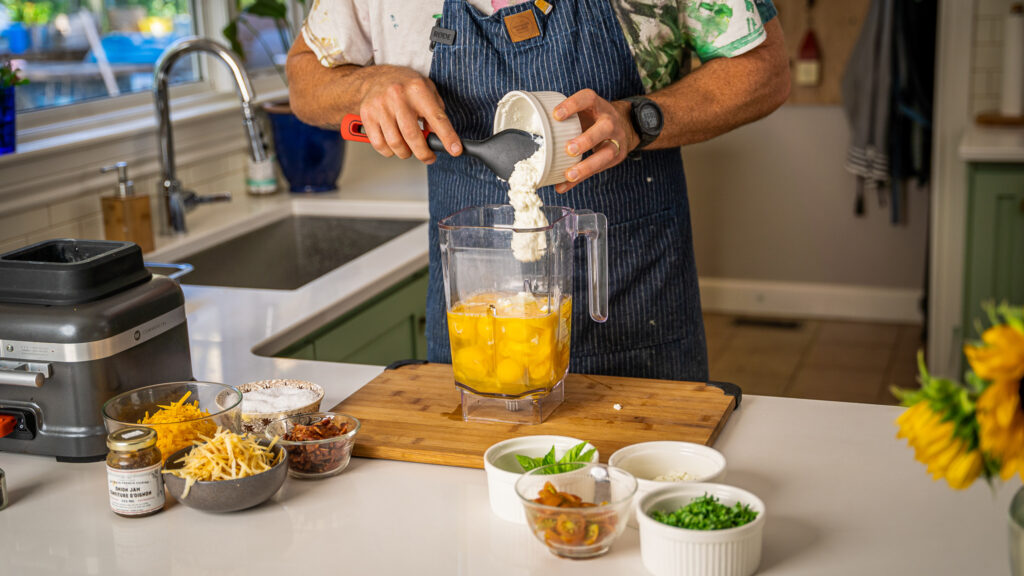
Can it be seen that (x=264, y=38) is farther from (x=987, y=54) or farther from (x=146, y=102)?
(x=987, y=54)

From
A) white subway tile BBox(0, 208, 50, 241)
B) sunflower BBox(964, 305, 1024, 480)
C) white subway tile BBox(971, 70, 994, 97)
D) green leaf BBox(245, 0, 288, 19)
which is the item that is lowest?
white subway tile BBox(0, 208, 50, 241)

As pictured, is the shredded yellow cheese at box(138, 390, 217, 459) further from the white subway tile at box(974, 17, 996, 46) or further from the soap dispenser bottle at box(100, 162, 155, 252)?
the white subway tile at box(974, 17, 996, 46)

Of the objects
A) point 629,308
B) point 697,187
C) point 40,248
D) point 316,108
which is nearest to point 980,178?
point 697,187

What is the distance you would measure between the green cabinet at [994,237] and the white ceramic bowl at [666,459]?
2.43 m

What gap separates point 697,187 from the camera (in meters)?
4.67

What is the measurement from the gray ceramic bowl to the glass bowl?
5cm

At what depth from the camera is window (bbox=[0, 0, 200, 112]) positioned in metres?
2.45

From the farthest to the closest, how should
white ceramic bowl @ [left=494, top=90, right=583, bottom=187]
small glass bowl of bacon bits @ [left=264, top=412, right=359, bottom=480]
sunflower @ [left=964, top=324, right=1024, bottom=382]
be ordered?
white ceramic bowl @ [left=494, top=90, right=583, bottom=187] < small glass bowl of bacon bits @ [left=264, top=412, right=359, bottom=480] < sunflower @ [left=964, top=324, right=1024, bottom=382]

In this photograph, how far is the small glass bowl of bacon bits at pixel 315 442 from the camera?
1.16m

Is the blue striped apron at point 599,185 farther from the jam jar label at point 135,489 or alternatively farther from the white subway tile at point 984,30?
the white subway tile at point 984,30

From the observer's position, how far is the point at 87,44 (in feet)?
8.82

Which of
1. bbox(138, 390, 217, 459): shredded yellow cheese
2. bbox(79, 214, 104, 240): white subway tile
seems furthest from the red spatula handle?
bbox(79, 214, 104, 240): white subway tile

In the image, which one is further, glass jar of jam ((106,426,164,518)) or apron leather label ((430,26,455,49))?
apron leather label ((430,26,455,49))

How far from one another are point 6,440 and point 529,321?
2.15 ft
